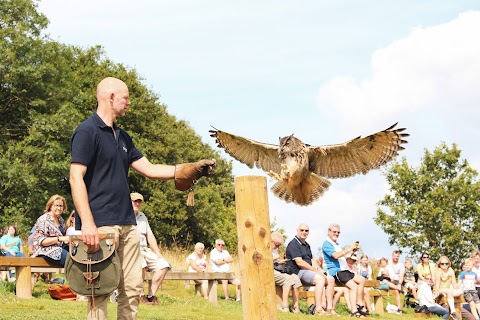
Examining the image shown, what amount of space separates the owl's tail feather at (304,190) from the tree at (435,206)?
21.7m

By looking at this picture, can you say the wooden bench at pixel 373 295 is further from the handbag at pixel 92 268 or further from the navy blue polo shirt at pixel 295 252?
the handbag at pixel 92 268

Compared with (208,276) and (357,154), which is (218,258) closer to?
(208,276)

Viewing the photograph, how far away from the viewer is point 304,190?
15.5m

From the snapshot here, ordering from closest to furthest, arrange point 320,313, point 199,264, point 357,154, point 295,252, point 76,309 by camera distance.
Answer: point 76,309, point 320,313, point 295,252, point 199,264, point 357,154

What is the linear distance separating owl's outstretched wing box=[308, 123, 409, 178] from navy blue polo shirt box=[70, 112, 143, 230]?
372 inches

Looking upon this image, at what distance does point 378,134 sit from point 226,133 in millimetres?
3133

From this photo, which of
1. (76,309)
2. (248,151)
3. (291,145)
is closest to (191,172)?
(76,309)

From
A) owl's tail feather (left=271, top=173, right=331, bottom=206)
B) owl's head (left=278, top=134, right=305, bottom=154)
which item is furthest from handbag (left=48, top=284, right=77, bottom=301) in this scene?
owl's tail feather (left=271, top=173, right=331, bottom=206)

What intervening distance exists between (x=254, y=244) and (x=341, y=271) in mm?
7302

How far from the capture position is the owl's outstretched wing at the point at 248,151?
15.5 metres

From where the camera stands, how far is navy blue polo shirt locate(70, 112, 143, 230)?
5.27m

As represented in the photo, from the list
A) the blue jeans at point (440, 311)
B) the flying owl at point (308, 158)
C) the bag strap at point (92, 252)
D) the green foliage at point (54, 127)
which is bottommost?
the blue jeans at point (440, 311)

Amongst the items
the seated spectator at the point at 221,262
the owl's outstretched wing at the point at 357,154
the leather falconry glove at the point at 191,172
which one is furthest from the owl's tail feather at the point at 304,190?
the leather falconry glove at the point at 191,172

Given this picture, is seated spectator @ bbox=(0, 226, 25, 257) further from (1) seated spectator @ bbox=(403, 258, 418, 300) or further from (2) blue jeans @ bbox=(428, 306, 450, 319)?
(1) seated spectator @ bbox=(403, 258, 418, 300)
